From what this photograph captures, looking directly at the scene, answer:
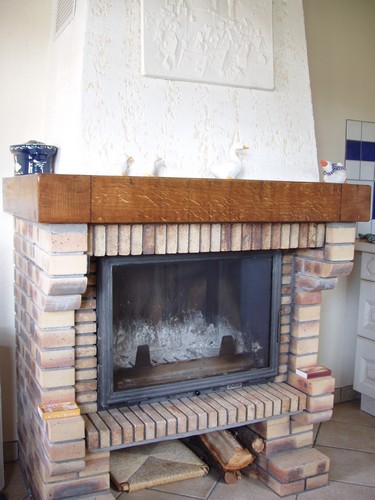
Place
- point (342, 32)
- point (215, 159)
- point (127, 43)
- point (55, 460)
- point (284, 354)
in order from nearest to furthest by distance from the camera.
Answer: point (55, 460) → point (127, 43) → point (215, 159) → point (284, 354) → point (342, 32)

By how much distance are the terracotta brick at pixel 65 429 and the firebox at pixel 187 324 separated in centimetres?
19

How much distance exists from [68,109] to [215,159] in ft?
1.73

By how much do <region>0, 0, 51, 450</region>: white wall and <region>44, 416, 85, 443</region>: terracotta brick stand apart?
0.69 metres

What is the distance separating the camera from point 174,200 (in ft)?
5.61

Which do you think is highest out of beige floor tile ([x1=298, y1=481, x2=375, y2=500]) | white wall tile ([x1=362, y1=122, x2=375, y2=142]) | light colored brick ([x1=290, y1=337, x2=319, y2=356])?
white wall tile ([x1=362, y1=122, x2=375, y2=142])

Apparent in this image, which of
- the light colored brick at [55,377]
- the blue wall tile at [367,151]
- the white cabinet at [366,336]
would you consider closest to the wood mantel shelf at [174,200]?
the light colored brick at [55,377]

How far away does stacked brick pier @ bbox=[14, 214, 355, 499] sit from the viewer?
5.46ft

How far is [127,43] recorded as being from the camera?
1.80 metres

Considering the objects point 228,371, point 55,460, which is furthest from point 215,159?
point 55,460

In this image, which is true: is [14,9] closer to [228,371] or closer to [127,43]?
[127,43]

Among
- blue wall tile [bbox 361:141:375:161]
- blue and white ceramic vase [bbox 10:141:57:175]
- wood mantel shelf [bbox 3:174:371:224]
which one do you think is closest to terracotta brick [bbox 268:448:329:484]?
wood mantel shelf [bbox 3:174:371:224]

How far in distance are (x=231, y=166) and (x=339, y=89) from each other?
117cm

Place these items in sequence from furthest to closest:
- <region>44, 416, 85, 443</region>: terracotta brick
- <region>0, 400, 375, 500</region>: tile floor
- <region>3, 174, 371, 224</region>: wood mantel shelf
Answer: <region>0, 400, 375, 500</region>: tile floor → <region>44, 416, 85, 443</region>: terracotta brick → <region>3, 174, 371, 224</region>: wood mantel shelf

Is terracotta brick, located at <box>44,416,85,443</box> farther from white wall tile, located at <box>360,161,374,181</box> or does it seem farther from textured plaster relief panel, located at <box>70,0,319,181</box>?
white wall tile, located at <box>360,161,374,181</box>
